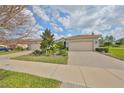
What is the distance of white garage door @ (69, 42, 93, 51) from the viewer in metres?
32.5

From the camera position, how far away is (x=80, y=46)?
3338 centimetres

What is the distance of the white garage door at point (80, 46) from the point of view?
32.5m

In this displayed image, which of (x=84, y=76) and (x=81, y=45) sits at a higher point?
(x=81, y=45)

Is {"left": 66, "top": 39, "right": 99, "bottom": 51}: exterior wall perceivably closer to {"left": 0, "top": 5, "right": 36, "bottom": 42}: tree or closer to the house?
the house

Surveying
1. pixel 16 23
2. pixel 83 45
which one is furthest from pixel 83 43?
pixel 16 23

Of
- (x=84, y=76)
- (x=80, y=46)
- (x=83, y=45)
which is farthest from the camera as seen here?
(x=80, y=46)

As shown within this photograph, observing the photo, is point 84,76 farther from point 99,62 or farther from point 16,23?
point 99,62

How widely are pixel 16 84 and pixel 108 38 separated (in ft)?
233

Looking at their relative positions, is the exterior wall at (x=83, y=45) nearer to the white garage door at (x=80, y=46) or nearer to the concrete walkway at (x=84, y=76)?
the white garage door at (x=80, y=46)

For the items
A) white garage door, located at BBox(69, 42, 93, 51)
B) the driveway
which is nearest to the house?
white garage door, located at BBox(69, 42, 93, 51)

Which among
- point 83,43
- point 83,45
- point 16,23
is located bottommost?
point 83,45

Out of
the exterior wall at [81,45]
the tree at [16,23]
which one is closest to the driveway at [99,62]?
the tree at [16,23]

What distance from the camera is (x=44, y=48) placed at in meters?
22.3
